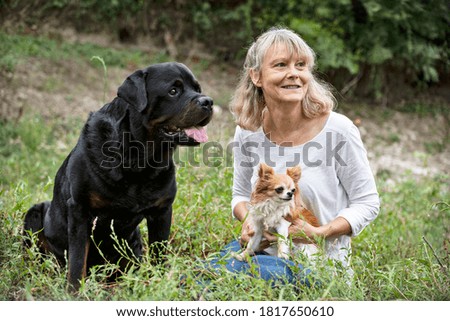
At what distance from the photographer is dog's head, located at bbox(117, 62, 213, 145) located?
3053 mm

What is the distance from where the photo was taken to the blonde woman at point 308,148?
284cm

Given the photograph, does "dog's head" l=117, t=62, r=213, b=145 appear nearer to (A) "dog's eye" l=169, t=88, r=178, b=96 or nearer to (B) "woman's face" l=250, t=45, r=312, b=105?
(A) "dog's eye" l=169, t=88, r=178, b=96

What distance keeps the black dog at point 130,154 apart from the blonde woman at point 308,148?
40 centimetres

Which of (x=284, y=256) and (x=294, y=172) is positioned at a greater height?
(x=294, y=172)

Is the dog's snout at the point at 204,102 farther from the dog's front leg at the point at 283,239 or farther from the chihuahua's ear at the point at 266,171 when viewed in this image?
the dog's front leg at the point at 283,239

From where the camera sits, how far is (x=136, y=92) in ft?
9.98

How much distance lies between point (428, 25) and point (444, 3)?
690 millimetres

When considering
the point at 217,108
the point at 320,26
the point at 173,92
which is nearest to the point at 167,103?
the point at 173,92

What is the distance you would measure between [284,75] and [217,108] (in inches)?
226

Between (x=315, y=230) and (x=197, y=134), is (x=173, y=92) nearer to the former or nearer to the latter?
(x=197, y=134)

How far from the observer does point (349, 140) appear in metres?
2.95

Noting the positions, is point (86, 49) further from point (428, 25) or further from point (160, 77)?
point (160, 77)

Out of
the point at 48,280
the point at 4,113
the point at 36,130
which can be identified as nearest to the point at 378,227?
the point at 48,280

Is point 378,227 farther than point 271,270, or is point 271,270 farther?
point 378,227
